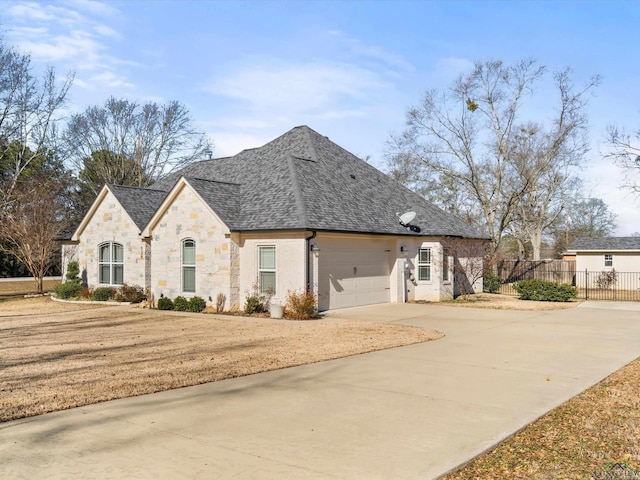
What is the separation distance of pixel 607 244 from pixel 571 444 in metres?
35.0

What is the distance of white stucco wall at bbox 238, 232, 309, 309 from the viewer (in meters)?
18.3

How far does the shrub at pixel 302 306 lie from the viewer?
17422mm

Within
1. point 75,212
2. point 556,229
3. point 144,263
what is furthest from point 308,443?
point 556,229

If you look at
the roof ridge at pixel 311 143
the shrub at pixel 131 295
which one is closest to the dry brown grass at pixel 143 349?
the shrub at pixel 131 295

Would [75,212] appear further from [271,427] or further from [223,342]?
[271,427]

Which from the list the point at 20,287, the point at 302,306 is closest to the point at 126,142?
the point at 20,287

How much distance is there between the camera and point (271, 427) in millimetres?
6309

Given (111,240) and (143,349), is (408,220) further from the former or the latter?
(143,349)

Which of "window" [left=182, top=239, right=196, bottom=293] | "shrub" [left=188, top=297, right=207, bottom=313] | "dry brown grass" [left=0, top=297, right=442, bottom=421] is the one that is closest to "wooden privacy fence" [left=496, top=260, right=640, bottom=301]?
"window" [left=182, top=239, right=196, bottom=293]

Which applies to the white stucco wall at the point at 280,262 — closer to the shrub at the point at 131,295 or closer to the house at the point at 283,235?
the house at the point at 283,235

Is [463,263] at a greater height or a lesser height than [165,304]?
greater

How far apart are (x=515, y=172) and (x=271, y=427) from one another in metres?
38.4

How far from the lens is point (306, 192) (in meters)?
20.4

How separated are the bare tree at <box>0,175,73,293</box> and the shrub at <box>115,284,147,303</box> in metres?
8.52
